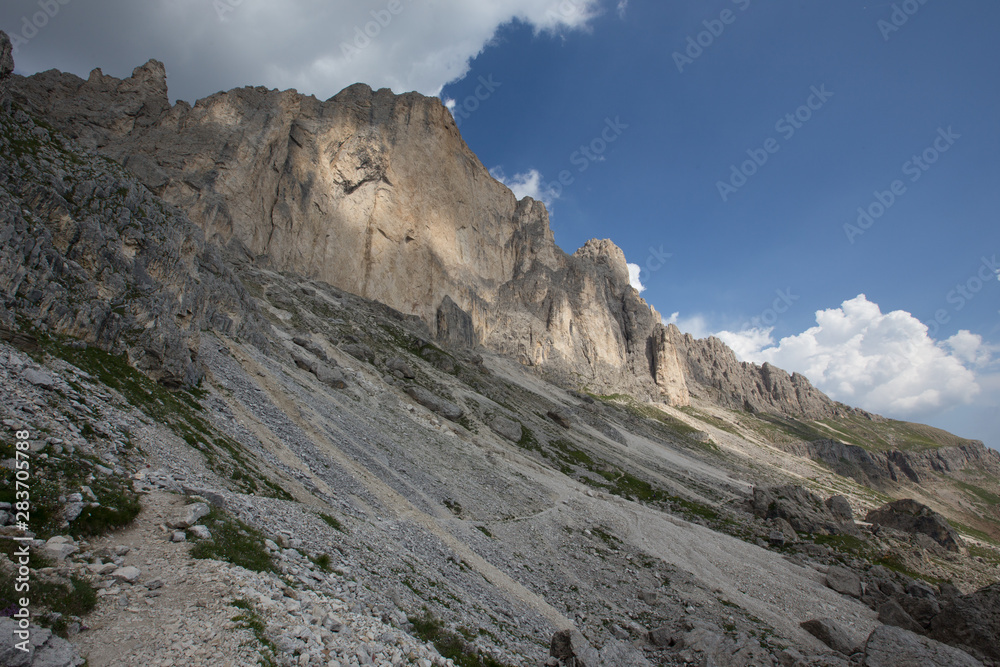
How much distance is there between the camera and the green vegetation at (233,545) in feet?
37.4

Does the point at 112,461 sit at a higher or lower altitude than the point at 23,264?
lower

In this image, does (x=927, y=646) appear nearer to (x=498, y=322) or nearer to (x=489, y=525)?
(x=489, y=525)

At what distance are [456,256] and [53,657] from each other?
129 meters

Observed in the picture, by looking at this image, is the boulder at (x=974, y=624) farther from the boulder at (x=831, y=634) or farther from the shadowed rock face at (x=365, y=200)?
the shadowed rock face at (x=365, y=200)

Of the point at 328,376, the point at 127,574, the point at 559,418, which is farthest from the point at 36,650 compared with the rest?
the point at 559,418

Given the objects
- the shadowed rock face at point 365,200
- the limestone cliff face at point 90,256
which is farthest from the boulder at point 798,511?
the shadowed rock face at point 365,200

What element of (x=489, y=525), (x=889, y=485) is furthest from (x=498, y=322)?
(x=889, y=485)

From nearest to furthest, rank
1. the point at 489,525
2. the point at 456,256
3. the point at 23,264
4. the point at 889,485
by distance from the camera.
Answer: the point at 23,264 < the point at 489,525 < the point at 456,256 < the point at 889,485

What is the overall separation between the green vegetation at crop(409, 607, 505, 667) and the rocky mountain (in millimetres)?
121

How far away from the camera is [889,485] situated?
144375 mm

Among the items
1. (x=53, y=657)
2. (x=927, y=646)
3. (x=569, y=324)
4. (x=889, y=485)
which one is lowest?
(x=53, y=657)

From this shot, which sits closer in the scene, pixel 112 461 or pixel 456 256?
pixel 112 461

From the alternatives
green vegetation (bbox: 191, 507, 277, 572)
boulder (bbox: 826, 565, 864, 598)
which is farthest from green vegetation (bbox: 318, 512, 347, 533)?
boulder (bbox: 826, 565, 864, 598)

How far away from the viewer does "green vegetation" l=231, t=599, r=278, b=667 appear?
8.66 metres
